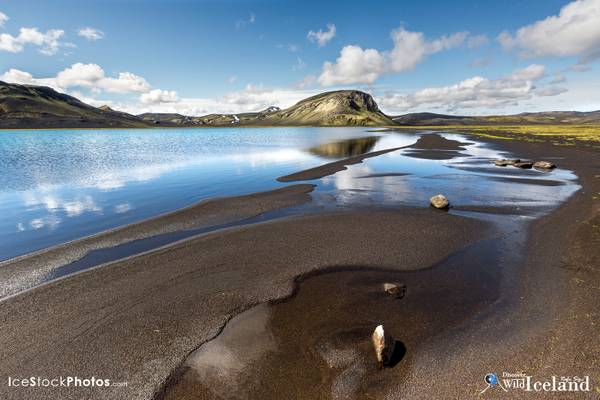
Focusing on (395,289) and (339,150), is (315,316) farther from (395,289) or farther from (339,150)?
(339,150)

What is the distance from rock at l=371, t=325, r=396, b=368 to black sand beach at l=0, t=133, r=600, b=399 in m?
0.26

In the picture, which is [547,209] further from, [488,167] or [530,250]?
[488,167]

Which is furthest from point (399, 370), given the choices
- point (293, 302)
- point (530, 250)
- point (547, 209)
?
point (547, 209)

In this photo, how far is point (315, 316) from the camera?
33.4 feet

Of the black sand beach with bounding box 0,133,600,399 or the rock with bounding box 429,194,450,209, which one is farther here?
the rock with bounding box 429,194,450,209

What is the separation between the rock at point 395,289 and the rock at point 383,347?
10.7ft

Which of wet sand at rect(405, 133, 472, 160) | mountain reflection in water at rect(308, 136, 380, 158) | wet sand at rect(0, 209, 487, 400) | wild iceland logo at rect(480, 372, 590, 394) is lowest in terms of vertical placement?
wild iceland logo at rect(480, 372, 590, 394)

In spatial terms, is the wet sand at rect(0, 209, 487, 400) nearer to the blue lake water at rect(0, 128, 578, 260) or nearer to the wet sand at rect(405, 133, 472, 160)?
the blue lake water at rect(0, 128, 578, 260)

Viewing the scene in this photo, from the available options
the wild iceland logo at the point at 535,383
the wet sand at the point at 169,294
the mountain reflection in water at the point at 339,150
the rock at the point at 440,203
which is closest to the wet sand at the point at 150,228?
the wet sand at the point at 169,294

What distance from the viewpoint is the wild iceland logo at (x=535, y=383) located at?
23.7ft

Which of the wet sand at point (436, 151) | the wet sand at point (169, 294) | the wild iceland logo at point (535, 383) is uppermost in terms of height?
the wet sand at point (436, 151)

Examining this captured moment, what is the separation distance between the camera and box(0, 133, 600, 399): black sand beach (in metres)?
7.65

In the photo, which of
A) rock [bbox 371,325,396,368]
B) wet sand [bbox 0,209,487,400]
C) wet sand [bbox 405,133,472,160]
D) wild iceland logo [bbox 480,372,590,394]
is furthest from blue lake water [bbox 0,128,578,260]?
wild iceland logo [bbox 480,372,590,394]

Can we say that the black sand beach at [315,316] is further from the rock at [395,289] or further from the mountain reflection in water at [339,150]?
the mountain reflection in water at [339,150]
